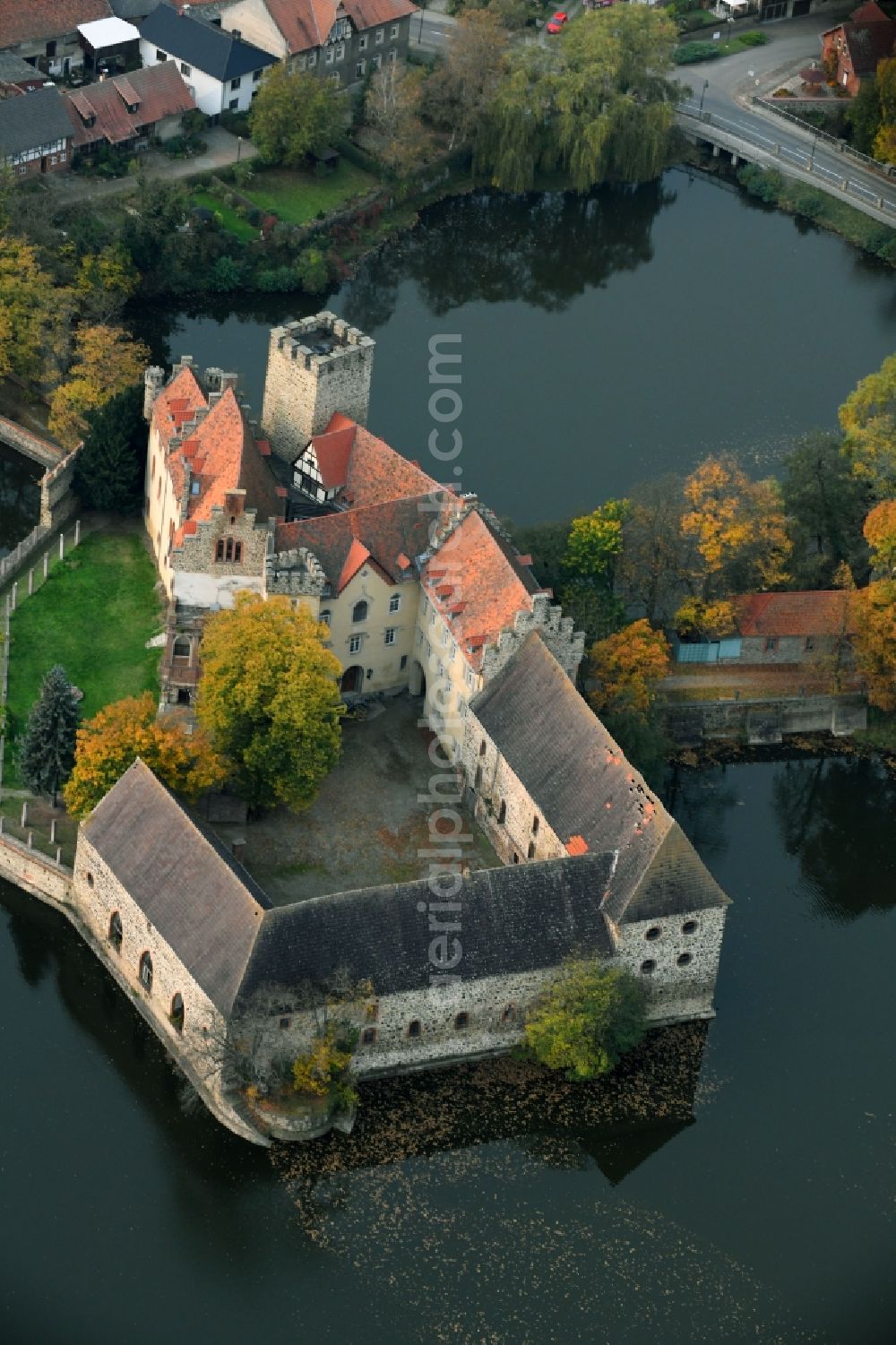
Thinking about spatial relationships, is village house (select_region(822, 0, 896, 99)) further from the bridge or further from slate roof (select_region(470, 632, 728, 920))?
slate roof (select_region(470, 632, 728, 920))

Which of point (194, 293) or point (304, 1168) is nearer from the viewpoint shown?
point (304, 1168)

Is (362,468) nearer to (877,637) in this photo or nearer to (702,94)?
(877,637)

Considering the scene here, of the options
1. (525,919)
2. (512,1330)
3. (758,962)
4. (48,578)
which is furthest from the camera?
(48,578)

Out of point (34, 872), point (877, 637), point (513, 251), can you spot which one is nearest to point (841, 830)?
point (877, 637)

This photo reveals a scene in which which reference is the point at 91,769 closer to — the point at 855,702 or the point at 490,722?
the point at 490,722

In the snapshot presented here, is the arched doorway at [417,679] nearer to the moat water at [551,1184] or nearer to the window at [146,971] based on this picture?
the moat water at [551,1184]

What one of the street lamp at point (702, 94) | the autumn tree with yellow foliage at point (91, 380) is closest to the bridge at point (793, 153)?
the street lamp at point (702, 94)

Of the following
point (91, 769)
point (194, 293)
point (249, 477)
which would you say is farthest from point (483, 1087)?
point (194, 293)

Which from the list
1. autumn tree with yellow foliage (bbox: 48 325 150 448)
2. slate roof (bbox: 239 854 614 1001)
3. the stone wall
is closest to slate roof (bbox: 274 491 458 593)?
the stone wall
